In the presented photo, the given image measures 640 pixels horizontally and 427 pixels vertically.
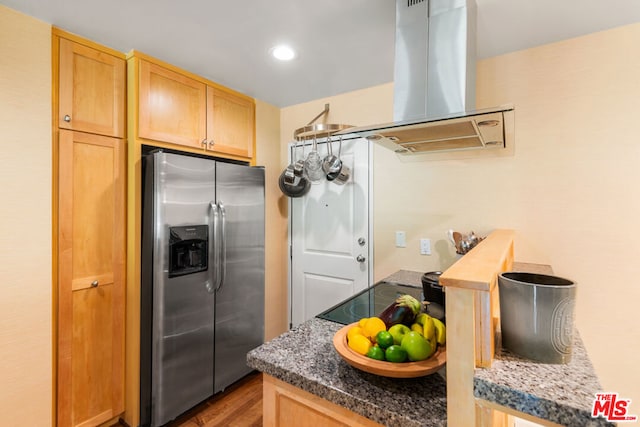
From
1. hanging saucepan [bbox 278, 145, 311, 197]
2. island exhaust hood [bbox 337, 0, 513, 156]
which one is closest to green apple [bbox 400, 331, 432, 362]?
island exhaust hood [bbox 337, 0, 513, 156]

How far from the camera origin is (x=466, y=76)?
1421mm

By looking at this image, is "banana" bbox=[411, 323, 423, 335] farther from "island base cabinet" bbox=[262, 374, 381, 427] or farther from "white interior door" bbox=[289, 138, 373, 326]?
"white interior door" bbox=[289, 138, 373, 326]

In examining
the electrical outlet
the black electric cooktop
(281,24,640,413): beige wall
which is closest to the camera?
the black electric cooktop

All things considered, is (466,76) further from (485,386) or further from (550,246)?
(485,386)

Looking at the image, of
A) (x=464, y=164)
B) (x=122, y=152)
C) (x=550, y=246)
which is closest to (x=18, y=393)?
(x=122, y=152)

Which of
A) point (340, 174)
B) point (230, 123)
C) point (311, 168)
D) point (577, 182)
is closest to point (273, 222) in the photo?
point (311, 168)

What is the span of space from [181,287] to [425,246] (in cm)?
171

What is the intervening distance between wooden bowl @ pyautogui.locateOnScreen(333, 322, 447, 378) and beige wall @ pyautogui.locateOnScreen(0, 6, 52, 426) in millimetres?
1677

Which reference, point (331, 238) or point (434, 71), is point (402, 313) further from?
point (331, 238)

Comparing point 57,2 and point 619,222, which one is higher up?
point 57,2

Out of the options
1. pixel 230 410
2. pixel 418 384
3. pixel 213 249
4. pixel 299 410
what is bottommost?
pixel 230 410

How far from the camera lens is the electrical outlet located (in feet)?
7.45

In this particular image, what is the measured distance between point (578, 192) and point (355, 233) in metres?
1.48

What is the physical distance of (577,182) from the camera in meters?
1.80
